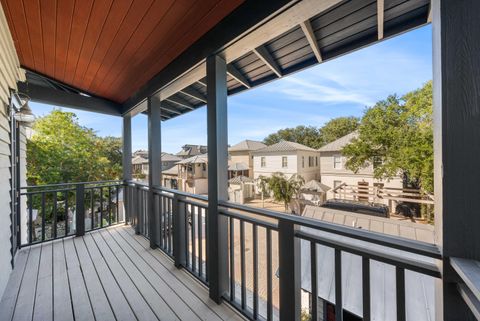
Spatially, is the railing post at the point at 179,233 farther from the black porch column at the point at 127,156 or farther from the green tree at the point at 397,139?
the green tree at the point at 397,139

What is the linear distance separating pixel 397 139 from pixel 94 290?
16.5ft

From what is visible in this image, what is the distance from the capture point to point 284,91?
6.76m

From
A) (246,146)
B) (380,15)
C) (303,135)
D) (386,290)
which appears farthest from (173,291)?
(246,146)

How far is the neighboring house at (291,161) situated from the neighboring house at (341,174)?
8.2 inches

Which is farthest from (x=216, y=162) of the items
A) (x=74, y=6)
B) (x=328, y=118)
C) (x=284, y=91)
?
(x=284, y=91)

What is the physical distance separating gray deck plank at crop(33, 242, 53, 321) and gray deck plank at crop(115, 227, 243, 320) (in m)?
0.96

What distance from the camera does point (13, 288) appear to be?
7.14 ft

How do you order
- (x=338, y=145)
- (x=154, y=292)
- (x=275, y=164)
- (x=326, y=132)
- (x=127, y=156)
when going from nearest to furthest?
(x=154, y=292)
(x=127, y=156)
(x=338, y=145)
(x=326, y=132)
(x=275, y=164)

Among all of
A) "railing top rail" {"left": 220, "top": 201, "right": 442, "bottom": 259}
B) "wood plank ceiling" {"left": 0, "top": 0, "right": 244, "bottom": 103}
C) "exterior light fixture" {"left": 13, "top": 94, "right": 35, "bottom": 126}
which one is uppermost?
"wood plank ceiling" {"left": 0, "top": 0, "right": 244, "bottom": 103}

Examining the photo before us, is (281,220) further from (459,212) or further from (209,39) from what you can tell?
(209,39)

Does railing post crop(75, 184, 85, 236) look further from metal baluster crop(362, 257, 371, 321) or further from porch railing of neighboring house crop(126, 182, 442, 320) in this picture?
metal baluster crop(362, 257, 371, 321)

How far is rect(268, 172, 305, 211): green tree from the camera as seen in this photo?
4684mm

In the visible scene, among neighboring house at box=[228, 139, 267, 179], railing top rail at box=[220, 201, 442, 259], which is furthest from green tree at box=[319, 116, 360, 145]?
railing top rail at box=[220, 201, 442, 259]

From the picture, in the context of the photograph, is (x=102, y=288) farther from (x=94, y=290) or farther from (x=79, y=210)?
(x=79, y=210)
